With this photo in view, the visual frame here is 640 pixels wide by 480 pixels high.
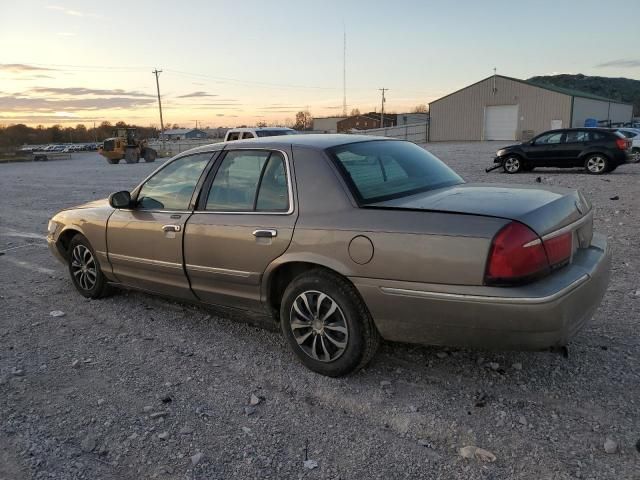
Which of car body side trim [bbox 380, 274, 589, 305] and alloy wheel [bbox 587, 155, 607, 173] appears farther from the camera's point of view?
alloy wheel [bbox 587, 155, 607, 173]

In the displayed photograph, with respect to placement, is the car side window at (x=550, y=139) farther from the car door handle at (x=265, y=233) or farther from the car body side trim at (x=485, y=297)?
the car door handle at (x=265, y=233)

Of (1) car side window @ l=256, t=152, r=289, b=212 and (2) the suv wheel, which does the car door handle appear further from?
(2) the suv wheel

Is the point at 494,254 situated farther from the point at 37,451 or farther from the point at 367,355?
the point at 37,451

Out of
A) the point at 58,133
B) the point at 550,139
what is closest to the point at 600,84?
the point at 58,133

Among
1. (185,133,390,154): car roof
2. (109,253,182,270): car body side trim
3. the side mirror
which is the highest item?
(185,133,390,154): car roof

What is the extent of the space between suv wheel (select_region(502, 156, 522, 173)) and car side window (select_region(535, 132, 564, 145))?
31.9 inches

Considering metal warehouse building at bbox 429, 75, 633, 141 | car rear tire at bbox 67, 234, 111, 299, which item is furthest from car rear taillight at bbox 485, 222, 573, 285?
metal warehouse building at bbox 429, 75, 633, 141

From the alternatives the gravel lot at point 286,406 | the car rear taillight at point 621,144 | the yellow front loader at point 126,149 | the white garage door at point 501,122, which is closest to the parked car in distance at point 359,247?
the gravel lot at point 286,406

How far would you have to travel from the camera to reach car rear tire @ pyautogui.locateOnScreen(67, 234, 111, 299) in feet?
17.3

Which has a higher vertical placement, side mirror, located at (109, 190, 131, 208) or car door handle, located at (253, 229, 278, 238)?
side mirror, located at (109, 190, 131, 208)

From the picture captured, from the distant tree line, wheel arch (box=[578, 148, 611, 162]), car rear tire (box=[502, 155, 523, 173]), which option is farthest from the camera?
the distant tree line

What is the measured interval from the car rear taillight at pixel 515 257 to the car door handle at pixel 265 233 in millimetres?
1484

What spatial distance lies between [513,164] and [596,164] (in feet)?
8.08

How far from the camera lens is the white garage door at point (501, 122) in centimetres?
5100
